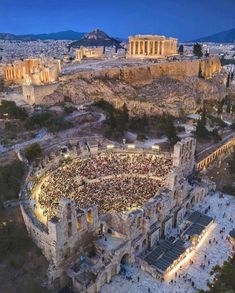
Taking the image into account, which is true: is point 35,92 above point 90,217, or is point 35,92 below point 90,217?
above

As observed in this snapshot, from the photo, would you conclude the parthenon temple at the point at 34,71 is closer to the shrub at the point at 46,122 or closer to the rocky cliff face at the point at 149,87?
the rocky cliff face at the point at 149,87

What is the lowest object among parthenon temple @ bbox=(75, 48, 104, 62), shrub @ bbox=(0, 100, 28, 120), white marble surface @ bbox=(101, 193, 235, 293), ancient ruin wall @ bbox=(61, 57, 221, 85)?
white marble surface @ bbox=(101, 193, 235, 293)

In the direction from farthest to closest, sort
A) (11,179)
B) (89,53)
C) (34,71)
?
(89,53), (34,71), (11,179)

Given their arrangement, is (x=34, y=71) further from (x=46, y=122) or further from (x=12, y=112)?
(x=46, y=122)

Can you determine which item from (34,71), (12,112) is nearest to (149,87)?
(34,71)

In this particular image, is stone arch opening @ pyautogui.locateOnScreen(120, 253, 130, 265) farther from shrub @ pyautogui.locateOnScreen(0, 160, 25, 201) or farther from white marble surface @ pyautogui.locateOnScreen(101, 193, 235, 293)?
shrub @ pyautogui.locateOnScreen(0, 160, 25, 201)

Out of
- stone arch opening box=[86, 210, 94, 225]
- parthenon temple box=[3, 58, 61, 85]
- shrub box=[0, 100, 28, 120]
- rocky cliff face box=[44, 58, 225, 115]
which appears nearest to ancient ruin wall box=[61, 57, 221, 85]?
rocky cliff face box=[44, 58, 225, 115]

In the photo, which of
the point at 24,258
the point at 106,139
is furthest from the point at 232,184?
the point at 24,258
